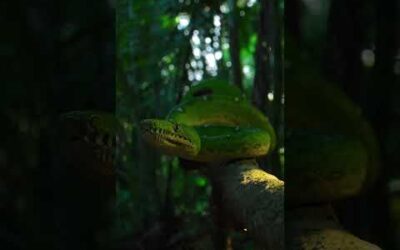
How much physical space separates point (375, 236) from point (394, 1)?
2.56ft

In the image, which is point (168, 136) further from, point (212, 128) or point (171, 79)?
point (171, 79)

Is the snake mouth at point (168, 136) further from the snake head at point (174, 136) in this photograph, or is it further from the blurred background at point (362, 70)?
the blurred background at point (362, 70)

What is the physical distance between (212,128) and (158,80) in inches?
11.2

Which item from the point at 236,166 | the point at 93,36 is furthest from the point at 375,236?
the point at 93,36

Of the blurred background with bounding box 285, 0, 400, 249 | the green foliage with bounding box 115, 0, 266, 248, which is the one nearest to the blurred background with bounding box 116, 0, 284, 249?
the green foliage with bounding box 115, 0, 266, 248

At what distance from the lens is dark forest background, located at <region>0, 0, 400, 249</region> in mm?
2383

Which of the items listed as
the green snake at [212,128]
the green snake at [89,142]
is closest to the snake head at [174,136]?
the green snake at [212,128]

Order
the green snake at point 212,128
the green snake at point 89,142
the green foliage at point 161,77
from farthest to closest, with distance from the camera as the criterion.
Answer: the green snake at point 89,142, the green foliage at point 161,77, the green snake at point 212,128

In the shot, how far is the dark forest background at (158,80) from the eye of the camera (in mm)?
2383

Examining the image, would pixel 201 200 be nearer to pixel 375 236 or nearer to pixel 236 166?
pixel 236 166

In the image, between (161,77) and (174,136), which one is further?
(161,77)

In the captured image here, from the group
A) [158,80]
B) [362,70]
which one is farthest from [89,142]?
[362,70]

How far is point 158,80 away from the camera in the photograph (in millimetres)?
2568

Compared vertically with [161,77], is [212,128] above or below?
below
